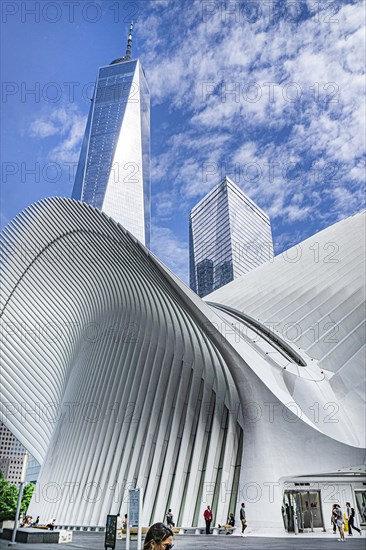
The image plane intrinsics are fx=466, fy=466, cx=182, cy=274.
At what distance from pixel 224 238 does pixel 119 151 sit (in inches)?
1899

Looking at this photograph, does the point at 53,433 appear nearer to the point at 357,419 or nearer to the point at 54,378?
the point at 54,378

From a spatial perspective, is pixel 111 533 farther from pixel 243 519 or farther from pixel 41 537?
pixel 243 519

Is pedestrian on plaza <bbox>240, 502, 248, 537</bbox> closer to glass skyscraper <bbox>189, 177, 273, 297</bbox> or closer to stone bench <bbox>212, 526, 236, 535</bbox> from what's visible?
stone bench <bbox>212, 526, 236, 535</bbox>

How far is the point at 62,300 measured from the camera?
32656 millimetres

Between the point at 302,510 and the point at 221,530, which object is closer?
the point at 221,530

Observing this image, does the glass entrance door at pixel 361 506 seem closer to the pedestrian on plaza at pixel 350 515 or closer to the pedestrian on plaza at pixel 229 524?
the pedestrian on plaza at pixel 350 515

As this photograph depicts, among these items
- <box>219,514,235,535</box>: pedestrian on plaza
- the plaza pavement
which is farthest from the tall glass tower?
the plaza pavement

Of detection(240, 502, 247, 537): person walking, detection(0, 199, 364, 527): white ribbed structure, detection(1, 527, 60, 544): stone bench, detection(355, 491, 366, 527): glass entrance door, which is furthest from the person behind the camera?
detection(355, 491, 366, 527): glass entrance door

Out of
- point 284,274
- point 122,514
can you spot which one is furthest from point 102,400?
point 284,274

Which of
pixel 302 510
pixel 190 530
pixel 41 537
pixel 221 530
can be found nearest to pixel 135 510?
pixel 41 537

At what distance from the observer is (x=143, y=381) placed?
80.1 ft

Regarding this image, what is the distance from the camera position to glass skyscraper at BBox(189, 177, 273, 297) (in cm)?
16600

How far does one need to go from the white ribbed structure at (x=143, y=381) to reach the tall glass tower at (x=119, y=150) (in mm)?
104243

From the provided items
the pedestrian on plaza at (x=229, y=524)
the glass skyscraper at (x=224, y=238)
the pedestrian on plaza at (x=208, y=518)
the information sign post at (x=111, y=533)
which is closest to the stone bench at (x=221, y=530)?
the pedestrian on plaza at (x=229, y=524)
